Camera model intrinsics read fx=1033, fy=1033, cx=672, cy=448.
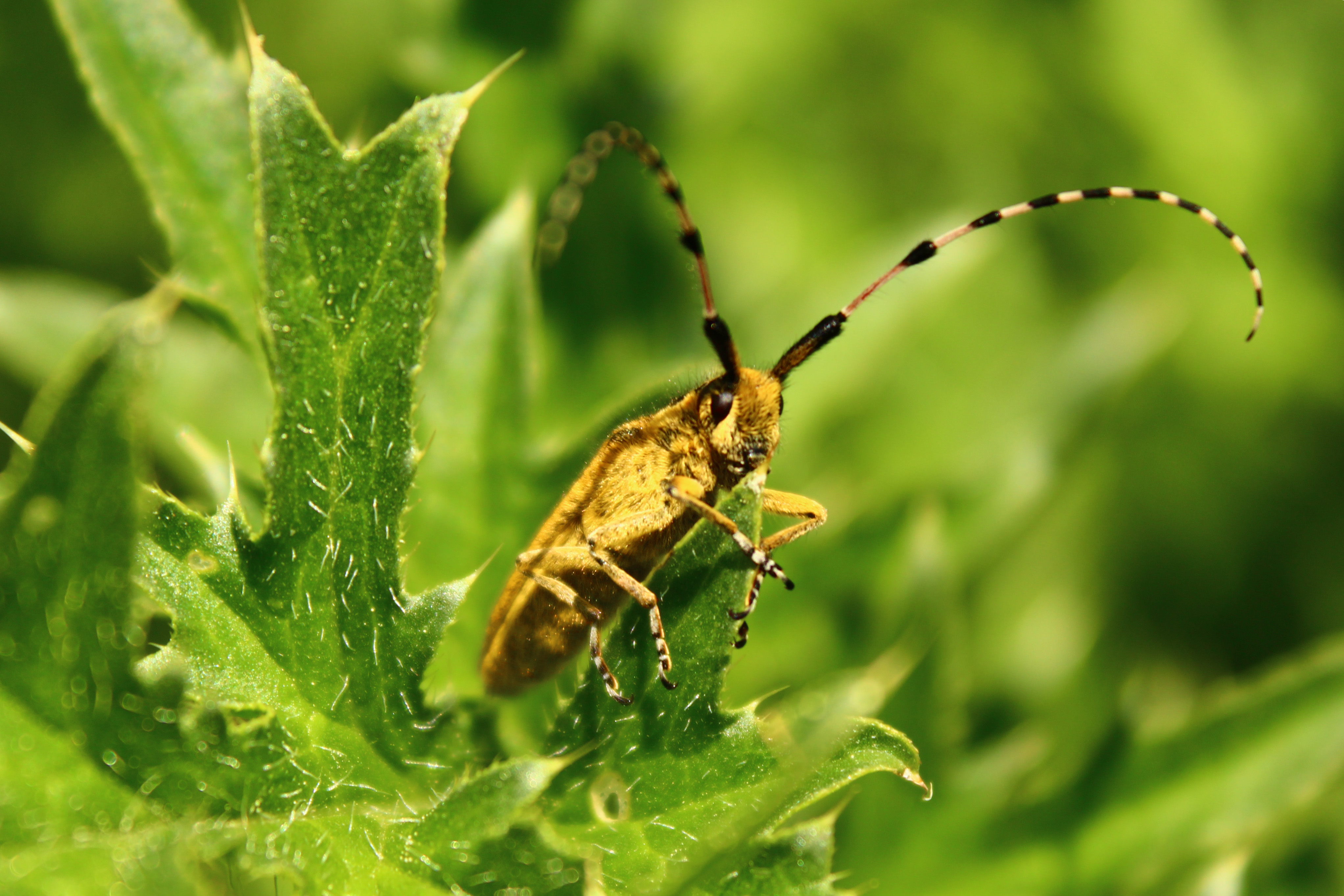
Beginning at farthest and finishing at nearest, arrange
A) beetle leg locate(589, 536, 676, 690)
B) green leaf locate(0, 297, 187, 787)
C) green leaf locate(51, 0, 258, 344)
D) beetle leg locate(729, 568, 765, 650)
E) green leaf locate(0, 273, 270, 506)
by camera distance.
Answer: green leaf locate(0, 273, 270, 506)
green leaf locate(51, 0, 258, 344)
beetle leg locate(729, 568, 765, 650)
beetle leg locate(589, 536, 676, 690)
green leaf locate(0, 297, 187, 787)

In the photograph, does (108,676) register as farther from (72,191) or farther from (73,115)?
(73,115)

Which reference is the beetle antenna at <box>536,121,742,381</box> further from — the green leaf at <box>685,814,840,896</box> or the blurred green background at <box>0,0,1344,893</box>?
the green leaf at <box>685,814,840,896</box>

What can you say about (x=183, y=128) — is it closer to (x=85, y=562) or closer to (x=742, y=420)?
(x=85, y=562)

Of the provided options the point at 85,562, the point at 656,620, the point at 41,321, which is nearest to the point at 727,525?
the point at 656,620

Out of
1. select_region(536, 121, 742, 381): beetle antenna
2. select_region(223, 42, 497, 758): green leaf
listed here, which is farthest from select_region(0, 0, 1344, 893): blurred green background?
select_region(223, 42, 497, 758): green leaf

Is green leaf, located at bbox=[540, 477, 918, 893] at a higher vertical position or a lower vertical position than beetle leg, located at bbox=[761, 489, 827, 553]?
lower

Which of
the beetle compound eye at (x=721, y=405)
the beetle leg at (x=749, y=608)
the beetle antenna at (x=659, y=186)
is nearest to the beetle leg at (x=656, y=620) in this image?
the beetle leg at (x=749, y=608)

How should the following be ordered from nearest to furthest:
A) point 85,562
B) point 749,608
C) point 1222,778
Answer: point 85,562
point 749,608
point 1222,778
